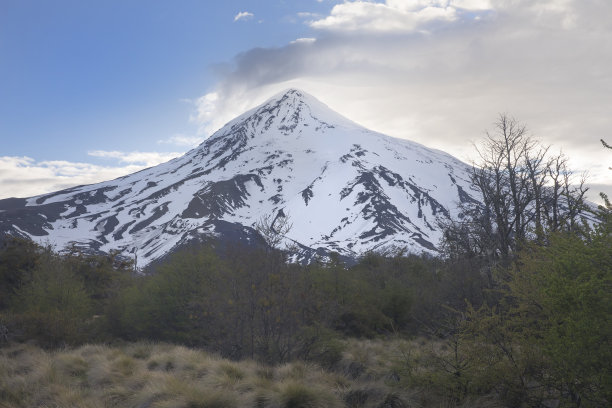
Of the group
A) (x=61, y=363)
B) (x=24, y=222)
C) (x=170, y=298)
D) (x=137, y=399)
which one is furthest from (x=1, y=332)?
(x=24, y=222)

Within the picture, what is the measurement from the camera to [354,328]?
2039 centimetres

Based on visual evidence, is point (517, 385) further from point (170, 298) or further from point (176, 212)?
point (176, 212)

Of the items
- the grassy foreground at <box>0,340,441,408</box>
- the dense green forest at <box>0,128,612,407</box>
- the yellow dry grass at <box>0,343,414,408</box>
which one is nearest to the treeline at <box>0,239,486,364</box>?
the dense green forest at <box>0,128,612,407</box>

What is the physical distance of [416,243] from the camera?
148 metres

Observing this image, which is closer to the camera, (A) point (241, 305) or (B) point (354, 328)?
(A) point (241, 305)

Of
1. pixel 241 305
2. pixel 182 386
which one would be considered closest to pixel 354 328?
pixel 241 305

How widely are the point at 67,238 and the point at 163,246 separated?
46.3m

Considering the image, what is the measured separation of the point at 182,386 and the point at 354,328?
1580 cm

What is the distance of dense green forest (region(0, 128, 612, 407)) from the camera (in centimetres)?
488

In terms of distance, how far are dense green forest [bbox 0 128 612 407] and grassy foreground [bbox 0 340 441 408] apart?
0.04 meters

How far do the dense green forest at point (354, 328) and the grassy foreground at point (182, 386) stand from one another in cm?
4

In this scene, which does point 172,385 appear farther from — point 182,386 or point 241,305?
point 241,305

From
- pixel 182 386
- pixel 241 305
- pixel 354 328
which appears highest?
pixel 241 305

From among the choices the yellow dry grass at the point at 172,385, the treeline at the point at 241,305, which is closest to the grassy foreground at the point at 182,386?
the yellow dry grass at the point at 172,385
